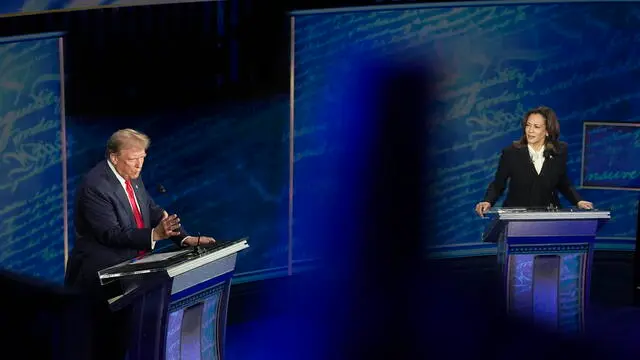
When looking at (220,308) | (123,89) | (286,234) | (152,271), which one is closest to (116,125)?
(123,89)

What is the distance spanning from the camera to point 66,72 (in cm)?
655

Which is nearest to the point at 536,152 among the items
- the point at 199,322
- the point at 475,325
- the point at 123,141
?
the point at 475,325

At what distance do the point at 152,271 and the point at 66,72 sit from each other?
2.77m

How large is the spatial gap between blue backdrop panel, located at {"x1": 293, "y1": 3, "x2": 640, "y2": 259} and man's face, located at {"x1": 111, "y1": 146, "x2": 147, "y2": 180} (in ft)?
10.6

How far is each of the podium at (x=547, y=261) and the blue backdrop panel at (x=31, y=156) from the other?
281cm

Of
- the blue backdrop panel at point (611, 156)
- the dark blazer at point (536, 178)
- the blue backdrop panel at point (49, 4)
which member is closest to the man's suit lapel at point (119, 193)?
the blue backdrop panel at point (49, 4)

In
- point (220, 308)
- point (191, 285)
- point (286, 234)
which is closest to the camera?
point (191, 285)

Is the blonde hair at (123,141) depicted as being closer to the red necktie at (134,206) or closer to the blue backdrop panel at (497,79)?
the red necktie at (134,206)

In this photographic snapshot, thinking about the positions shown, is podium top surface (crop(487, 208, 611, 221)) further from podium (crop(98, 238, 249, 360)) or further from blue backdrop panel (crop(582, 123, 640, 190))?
blue backdrop panel (crop(582, 123, 640, 190))

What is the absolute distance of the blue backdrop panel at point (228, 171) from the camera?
282 inches

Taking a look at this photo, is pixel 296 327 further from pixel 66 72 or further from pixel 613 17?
pixel 613 17

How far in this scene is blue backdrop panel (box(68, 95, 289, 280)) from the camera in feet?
23.5

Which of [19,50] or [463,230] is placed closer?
[19,50]

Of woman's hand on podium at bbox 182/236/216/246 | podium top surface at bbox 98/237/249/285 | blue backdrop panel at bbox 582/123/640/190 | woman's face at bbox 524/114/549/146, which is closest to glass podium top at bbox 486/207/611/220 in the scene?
woman's face at bbox 524/114/549/146
